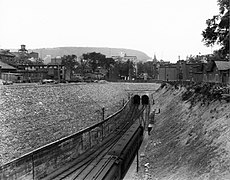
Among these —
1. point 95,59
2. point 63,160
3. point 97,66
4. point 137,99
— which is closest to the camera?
point 63,160

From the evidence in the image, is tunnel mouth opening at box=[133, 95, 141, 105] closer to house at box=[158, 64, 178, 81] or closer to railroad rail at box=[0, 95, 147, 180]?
house at box=[158, 64, 178, 81]

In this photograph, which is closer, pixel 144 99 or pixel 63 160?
pixel 63 160

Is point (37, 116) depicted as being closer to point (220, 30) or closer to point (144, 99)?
point (220, 30)

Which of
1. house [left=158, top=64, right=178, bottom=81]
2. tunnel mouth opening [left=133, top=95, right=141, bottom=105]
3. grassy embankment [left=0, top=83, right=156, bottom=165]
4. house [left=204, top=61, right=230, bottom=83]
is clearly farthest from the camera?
house [left=158, top=64, right=178, bottom=81]

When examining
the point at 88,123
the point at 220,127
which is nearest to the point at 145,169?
the point at 220,127

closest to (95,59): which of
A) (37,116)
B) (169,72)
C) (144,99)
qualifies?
(169,72)

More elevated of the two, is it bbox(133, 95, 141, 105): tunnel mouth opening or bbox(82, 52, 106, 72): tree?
bbox(82, 52, 106, 72): tree

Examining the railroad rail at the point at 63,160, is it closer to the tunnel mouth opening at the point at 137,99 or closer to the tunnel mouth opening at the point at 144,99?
the tunnel mouth opening at the point at 137,99

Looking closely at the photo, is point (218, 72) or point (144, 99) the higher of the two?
point (218, 72)

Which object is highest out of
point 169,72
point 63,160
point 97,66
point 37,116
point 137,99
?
point 97,66

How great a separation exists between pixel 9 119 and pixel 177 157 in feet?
51.0

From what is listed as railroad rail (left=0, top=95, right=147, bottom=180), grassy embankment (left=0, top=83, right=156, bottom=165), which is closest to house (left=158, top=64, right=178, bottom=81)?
grassy embankment (left=0, top=83, right=156, bottom=165)

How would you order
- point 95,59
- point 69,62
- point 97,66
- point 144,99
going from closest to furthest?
point 144,99 → point 95,59 → point 69,62 → point 97,66

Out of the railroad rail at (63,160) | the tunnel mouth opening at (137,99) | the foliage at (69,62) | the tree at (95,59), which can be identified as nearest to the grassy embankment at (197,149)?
the railroad rail at (63,160)
